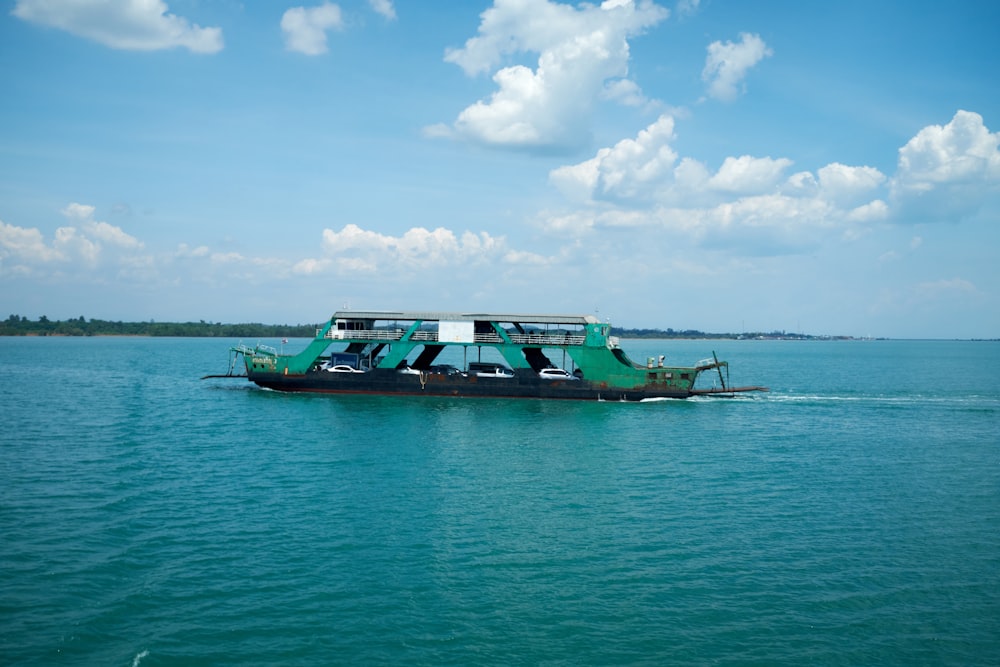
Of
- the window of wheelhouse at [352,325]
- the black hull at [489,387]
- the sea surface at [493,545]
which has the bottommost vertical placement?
the sea surface at [493,545]

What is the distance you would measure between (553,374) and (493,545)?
39476 mm

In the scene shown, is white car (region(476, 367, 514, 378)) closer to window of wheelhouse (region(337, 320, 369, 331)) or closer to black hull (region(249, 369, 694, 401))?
black hull (region(249, 369, 694, 401))

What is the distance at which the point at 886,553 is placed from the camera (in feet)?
78.1

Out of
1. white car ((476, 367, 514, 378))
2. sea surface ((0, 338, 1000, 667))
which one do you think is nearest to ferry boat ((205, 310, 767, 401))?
white car ((476, 367, 514, 378))

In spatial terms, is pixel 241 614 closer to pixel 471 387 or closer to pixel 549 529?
pixel 549 529

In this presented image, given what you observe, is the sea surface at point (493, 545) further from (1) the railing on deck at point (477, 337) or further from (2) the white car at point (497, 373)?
(1) the railing on deck at point (477, 337)

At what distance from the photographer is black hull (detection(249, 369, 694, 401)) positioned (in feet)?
204

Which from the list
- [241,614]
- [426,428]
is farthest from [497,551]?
[426,428]

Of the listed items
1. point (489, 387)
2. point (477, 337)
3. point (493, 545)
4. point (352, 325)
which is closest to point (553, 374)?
point (489, 387)

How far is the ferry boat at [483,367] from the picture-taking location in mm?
62188

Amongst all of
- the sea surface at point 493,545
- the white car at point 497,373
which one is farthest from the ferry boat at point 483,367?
the sea surface at point 493,545

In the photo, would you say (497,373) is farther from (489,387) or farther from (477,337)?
(477,337)

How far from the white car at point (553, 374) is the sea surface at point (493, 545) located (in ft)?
48.5

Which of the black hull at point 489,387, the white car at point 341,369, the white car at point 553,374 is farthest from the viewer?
the white car at point 341,369
